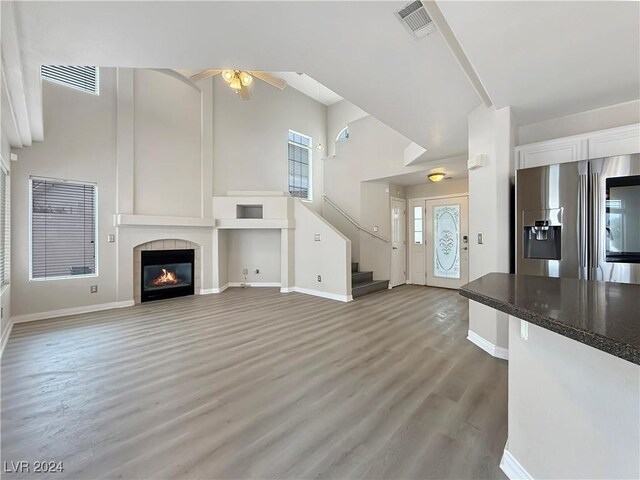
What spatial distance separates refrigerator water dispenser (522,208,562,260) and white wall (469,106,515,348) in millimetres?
237

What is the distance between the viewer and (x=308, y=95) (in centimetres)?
848

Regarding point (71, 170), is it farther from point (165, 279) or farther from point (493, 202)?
point (493, 202)

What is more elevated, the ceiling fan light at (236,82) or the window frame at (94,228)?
the ceiling fan light at (236,82)

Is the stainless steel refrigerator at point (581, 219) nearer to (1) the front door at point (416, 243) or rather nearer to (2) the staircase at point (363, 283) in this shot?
(2) the staircase at point (363, 283)

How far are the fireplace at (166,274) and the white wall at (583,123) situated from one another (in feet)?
20.5

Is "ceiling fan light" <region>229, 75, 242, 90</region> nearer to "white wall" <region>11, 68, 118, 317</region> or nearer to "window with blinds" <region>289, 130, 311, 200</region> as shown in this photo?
"white wall" <region>11, 68, 118, 317</region>

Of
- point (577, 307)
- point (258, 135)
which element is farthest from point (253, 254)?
point (577, 307)

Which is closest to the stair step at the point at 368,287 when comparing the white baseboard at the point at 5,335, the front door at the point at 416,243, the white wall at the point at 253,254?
the front door at the point at 416,243

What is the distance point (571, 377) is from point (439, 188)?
626cm

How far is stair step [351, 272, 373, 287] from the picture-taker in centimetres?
632

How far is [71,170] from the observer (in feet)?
14.9

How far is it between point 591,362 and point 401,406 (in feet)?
4.32

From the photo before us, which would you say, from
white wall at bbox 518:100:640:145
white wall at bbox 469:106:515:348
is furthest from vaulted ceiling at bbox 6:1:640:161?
white wall at bbox 469:106:515:348

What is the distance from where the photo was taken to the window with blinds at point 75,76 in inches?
172
